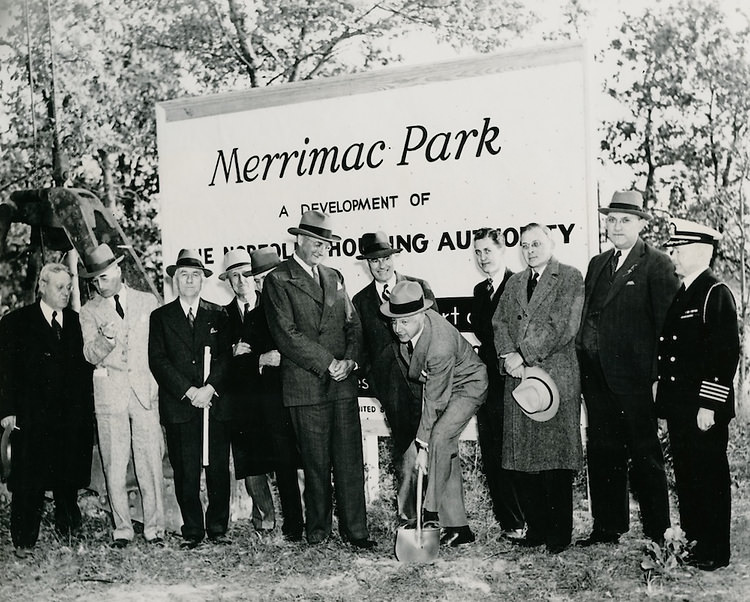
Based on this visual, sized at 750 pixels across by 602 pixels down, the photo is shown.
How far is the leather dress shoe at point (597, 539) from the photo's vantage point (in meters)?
3.91

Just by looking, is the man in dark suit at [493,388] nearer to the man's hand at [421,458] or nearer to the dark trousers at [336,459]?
the man's hand at [421,458]

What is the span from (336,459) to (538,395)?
1066 mm

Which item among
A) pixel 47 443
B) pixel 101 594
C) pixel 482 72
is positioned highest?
pixel 482 72

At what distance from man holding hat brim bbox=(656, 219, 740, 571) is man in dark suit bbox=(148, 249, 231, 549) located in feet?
7.32

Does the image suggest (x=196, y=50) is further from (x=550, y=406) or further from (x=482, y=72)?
(x=550, y=406)

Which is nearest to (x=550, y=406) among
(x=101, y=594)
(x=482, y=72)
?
(x=482, y=72)

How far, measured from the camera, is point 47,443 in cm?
486

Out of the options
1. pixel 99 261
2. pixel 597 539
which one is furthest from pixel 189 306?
pixel 597 539

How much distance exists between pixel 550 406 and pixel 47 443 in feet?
9.23

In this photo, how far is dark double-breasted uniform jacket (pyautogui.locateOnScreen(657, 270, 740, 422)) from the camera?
144 inches

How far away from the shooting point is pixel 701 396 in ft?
12.0

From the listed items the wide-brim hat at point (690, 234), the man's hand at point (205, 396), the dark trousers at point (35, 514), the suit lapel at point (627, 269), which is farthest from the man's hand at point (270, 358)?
the wide-brim hat at point (690, 234)

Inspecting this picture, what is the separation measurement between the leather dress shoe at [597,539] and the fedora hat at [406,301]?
50.5 inches

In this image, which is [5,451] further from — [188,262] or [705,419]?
[705,419]
